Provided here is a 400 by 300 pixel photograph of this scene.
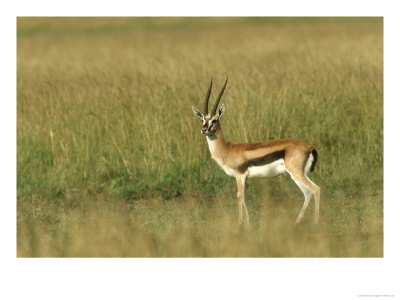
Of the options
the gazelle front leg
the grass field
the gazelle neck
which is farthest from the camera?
the gazelle neck

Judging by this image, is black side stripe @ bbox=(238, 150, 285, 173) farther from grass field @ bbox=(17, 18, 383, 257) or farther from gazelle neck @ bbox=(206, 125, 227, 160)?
grass field @ bbox=(17, 18, 383, 257)

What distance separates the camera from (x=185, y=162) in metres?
8.43

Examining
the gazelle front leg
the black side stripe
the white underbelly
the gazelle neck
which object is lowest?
the gazelle front leg

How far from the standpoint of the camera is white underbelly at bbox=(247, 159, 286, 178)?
668 cm

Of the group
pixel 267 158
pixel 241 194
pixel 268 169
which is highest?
pixel 267 158

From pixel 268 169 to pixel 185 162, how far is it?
1955 millimetres

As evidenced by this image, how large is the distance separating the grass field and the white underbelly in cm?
42

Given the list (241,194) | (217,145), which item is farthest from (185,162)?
(241,194)

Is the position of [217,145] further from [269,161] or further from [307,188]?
[307,188]

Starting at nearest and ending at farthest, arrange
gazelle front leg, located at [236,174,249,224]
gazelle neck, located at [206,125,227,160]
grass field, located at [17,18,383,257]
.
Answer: grass field, located at [17,18,383,257] → gazelle front leg, located at [236,174,249,224] → gazelle neck, located at [206,125,227,160]

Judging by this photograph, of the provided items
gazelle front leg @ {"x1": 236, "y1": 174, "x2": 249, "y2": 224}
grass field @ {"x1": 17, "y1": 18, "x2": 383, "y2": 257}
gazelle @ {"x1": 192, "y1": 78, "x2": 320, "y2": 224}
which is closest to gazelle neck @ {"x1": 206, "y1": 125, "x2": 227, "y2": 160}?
gazelle @ {"x1": 192, "y1": 78, "x2": 320, "y2": 224}

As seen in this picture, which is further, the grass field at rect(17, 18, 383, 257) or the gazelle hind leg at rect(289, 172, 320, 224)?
the gazelle hind leg at rect(289, 172, 320, 224)

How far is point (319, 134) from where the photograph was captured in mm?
9031

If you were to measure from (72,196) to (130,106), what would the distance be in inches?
88.0
